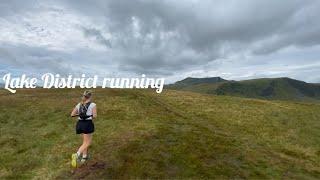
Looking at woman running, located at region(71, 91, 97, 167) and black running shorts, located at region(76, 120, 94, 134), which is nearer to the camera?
woman running, located at region(71, 91, 97, 167)

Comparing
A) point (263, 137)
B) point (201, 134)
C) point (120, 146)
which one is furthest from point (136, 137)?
point (263, 137)

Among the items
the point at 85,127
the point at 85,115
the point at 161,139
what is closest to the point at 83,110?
the point at 85,115

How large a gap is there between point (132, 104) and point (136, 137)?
14.9 m

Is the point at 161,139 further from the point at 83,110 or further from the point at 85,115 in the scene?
the point at 83,110

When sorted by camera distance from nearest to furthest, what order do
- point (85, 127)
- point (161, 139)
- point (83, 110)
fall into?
point (83, 110) → point (85, 127) → point (161, 139)

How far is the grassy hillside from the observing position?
27531mm

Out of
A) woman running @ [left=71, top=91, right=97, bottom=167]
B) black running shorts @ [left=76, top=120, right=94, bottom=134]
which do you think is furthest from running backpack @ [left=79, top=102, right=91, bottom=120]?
black running shorts @ [left=76, top=120, right=94, bottom=134]

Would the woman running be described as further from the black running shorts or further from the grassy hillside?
the grassy hillside

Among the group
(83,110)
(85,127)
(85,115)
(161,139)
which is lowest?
(161,139)

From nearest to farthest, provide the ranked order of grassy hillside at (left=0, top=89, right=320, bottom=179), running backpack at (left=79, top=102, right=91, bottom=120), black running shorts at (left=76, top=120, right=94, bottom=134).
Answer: running backpack at (left=79, top=102, right=91, bottom=120)
black running shorts at (left=76, top=120, right=94, bottom=134)
grassy hillside at (left=0, top=89, right=320, bottom=179)

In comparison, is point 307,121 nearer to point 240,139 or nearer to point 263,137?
point 263,137

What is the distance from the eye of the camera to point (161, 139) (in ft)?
108

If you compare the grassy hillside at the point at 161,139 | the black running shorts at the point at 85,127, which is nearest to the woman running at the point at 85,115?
the black running shorts at the point at 85,127

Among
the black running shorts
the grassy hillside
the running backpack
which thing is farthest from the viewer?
the grassy hillside
